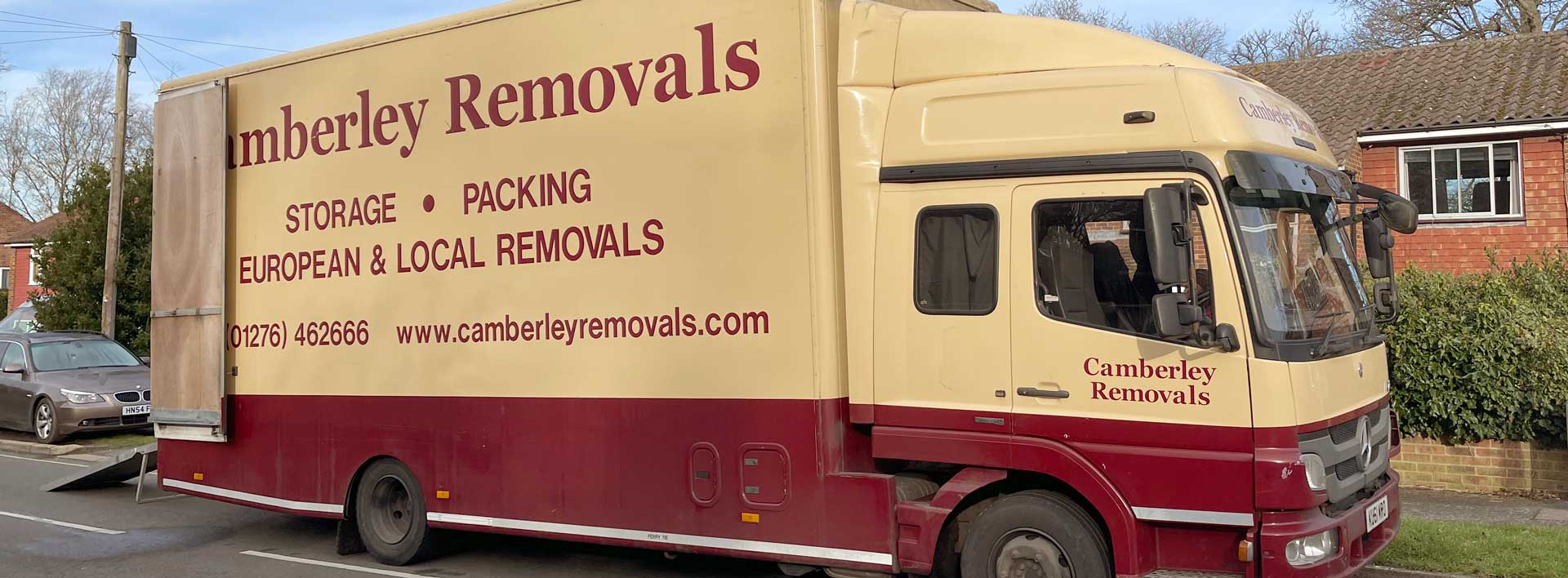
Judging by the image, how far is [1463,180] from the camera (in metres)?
15.2

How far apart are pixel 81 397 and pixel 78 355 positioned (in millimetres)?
1401

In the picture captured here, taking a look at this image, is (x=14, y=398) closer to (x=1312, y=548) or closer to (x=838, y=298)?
(x=838, y=298)

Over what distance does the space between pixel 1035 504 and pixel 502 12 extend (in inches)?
170

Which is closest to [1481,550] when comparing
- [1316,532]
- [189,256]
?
[1316,532]

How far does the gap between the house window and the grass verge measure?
28.0 ft

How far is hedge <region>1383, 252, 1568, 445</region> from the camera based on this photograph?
9492mm

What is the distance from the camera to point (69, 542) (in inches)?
351

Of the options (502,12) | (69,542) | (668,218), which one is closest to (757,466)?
(668,218)

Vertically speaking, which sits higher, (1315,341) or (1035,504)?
(1315,341)

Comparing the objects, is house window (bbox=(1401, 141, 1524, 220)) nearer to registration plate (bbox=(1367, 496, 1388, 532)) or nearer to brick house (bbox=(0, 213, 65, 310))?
registration plate (bbox=(1367, 496, 1388, 532))

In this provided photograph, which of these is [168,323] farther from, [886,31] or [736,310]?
[886,31]

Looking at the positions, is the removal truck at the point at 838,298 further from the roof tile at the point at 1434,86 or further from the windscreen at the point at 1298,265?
the roof tile at the point at 1434,86

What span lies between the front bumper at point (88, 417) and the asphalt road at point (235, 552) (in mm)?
4661

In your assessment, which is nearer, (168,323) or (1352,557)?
(1352,557)
